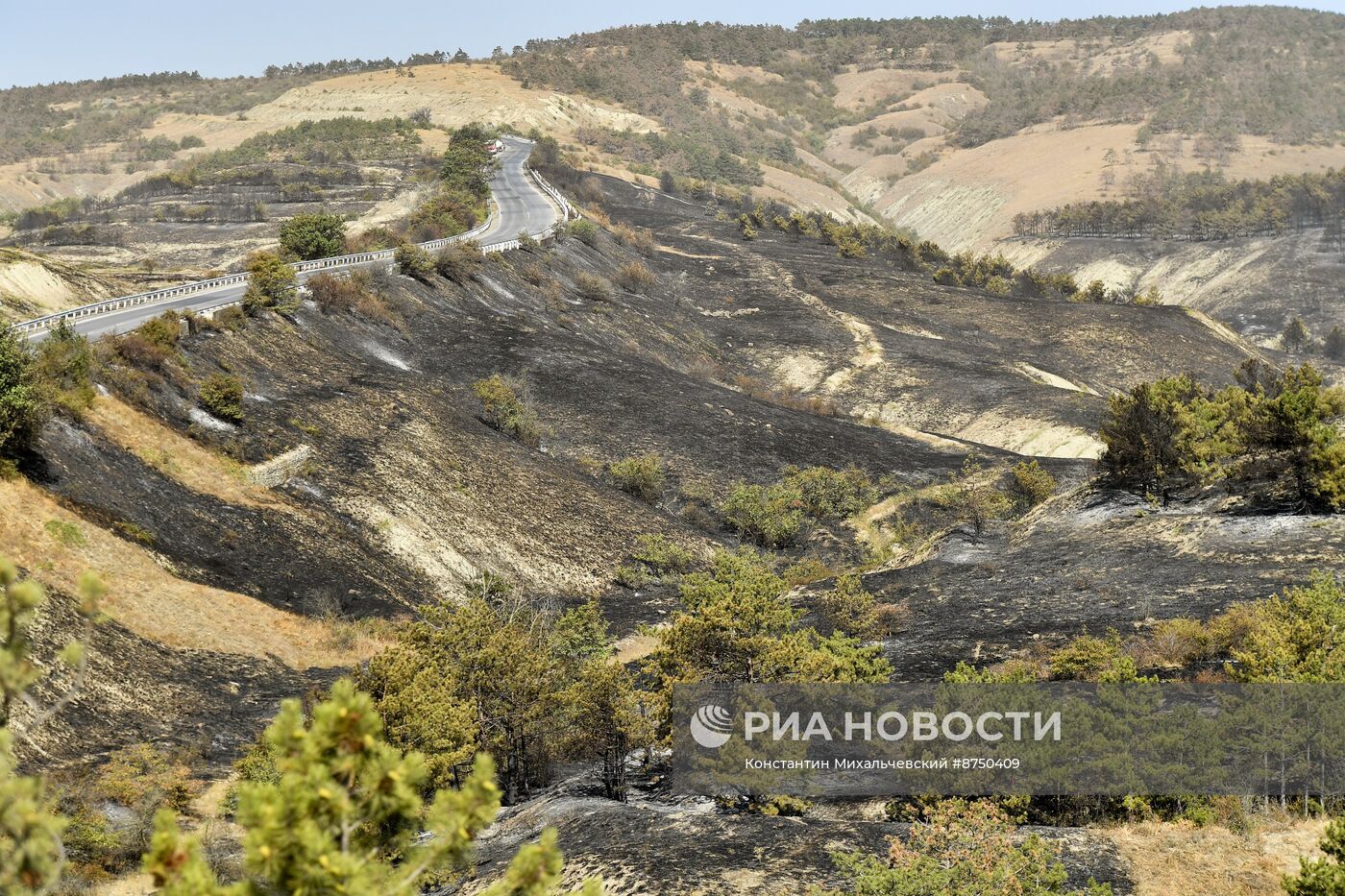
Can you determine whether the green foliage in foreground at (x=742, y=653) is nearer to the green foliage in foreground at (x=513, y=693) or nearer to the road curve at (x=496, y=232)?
the green foliage in foreground at (x=513, y=693)

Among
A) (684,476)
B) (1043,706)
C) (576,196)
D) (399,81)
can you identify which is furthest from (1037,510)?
(399,81)

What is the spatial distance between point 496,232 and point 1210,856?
2667 inches

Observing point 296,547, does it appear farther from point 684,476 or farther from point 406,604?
point 684,476

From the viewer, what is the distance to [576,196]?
332 ft

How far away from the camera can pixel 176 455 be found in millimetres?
31000

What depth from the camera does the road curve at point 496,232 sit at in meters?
39.9

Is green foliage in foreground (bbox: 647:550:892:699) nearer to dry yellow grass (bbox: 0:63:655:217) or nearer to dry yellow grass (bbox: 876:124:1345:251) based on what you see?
dry yellow grass (bbox: 0:63:655:217)

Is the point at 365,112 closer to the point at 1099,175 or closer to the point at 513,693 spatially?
the point at 1099,175

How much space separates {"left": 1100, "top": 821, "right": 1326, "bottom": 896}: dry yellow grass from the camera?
42.3 ft

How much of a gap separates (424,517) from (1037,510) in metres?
20.0

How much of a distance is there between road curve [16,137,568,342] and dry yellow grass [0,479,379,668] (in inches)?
573

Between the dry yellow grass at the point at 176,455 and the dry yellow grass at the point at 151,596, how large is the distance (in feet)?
15.4

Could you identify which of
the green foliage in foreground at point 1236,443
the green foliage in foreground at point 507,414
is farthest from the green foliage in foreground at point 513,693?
the green foliage in foreground at point 507,414

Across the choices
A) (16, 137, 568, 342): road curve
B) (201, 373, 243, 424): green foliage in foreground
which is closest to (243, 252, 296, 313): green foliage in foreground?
(16, 137, 568, 342): road curve
